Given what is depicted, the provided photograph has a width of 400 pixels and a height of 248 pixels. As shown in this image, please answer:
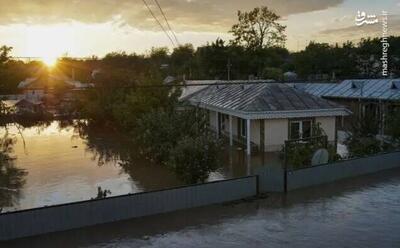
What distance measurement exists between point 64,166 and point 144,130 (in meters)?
4.63

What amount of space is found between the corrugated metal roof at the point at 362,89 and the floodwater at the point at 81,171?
40.4 feet

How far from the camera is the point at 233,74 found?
68562 millimetres

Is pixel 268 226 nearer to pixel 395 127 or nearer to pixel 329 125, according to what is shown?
pixel 395 127

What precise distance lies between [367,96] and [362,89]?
69.2 inches

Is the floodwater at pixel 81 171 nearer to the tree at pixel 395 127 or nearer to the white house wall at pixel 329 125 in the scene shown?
the white house wall at pixel 329 125

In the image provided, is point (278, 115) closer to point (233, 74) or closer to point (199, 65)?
point (233, 74)

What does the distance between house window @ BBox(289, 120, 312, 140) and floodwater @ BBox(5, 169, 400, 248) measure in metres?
10.6

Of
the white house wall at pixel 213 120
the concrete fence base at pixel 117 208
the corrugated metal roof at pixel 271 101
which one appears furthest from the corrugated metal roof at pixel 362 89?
the concrete fence base at pixel 117 208

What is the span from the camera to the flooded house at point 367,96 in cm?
3213

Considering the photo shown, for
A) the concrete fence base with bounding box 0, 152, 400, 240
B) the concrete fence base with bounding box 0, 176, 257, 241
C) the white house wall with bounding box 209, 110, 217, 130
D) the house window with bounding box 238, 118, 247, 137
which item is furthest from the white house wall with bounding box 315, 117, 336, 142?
the concrete fence base with bounding box 0, 176, 257, 241

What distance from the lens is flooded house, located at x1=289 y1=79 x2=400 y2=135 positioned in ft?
105

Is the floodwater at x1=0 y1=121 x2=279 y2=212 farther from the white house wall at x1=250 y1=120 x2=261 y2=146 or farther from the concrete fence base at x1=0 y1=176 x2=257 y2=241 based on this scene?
the concrete fence base at x1=0 y1=176 x2=257 y2=241

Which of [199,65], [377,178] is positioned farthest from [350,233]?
[199,65]

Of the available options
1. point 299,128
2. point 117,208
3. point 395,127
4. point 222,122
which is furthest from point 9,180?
point 395,127
